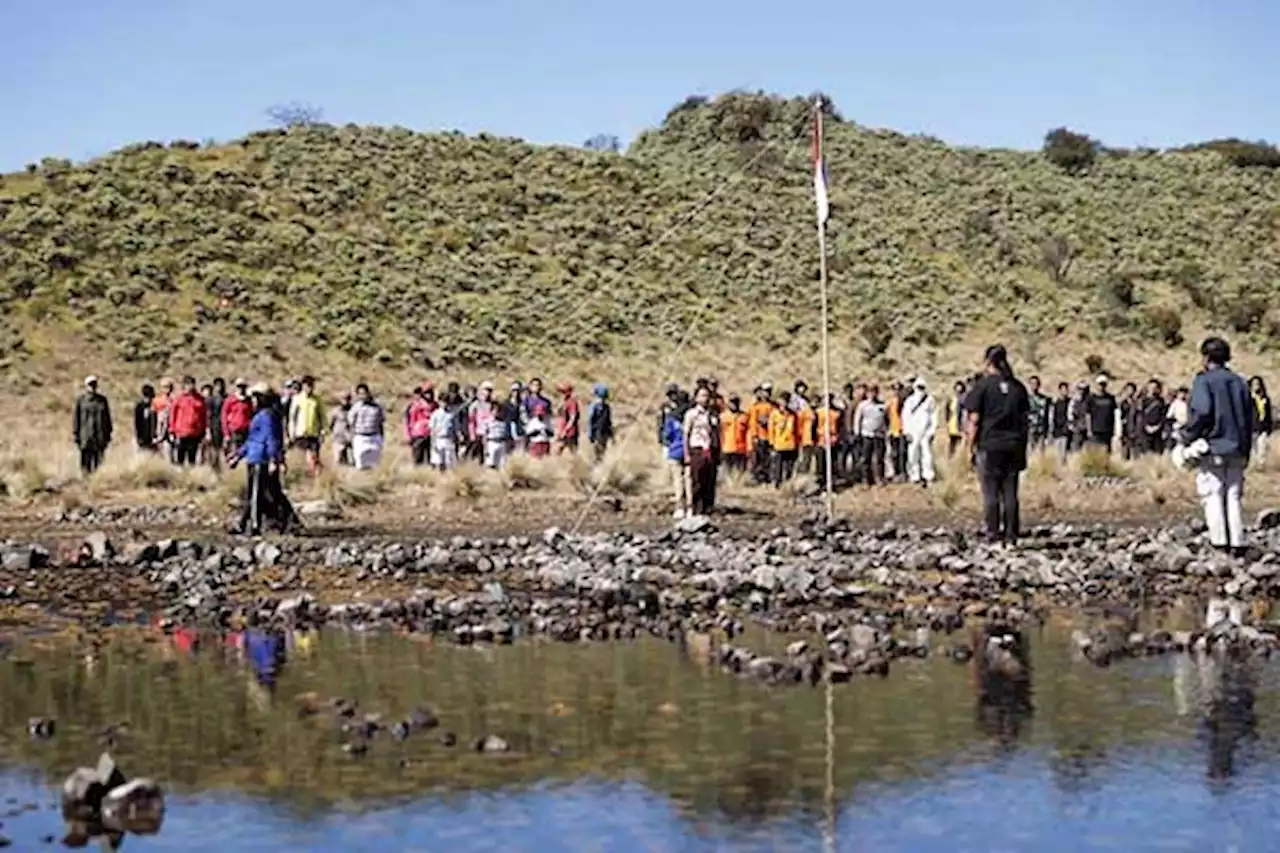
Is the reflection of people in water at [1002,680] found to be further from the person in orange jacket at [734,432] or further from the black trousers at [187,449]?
the black trousers at [187,449]

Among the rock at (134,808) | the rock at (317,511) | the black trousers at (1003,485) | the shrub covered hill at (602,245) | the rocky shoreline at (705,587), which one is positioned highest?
the shrub covered hill at (602,245)

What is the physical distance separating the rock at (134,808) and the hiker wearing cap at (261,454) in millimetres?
14066

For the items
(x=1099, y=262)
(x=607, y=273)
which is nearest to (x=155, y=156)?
(x=607, y=273)

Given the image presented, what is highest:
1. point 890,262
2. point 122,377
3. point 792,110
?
point 792,110

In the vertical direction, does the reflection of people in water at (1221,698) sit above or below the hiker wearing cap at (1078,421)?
below

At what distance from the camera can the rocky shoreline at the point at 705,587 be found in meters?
14.1

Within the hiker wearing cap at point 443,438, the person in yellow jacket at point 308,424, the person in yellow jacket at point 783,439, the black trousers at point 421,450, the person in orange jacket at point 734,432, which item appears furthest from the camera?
the black trousers at point 421,450

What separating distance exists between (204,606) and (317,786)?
6.91m

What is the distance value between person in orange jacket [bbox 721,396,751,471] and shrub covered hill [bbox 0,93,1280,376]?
27.3 meters

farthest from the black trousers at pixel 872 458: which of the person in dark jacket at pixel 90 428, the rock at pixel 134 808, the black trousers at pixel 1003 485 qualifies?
the rock at pixel 134 808

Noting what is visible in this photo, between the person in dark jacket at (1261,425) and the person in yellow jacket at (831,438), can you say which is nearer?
the person in yellow jacket at (831,438)

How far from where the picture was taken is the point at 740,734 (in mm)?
10203

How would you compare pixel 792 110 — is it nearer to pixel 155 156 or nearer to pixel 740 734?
pixel 155 156

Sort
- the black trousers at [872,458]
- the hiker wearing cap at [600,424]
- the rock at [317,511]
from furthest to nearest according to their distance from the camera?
1. the hiker wearing cap at [600,424]
2. the black trousers at [872,458]
3. the rock at [317,511]
